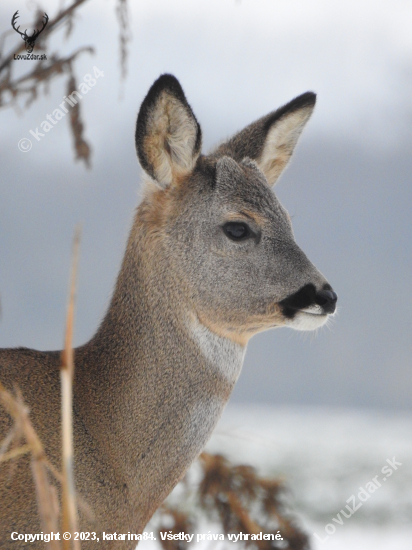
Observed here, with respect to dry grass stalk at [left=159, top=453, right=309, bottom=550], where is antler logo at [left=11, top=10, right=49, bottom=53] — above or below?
above

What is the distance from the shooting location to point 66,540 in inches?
120

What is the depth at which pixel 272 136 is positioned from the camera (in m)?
5.42

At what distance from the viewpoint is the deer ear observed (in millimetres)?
5336

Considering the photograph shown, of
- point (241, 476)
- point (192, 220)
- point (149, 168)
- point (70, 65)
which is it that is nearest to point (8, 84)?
point (70, 65)

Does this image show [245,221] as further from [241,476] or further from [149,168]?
[241,476]

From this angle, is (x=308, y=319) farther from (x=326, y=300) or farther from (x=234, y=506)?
(x=234, y=506)

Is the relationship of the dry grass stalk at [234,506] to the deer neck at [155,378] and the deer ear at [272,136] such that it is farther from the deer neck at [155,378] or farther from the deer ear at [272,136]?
the deer ear at [272,136]

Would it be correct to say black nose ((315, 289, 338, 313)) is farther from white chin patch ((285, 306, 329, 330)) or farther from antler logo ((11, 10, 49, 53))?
antler logo ((11, 10, 49, 53))

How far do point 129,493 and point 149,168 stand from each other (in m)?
1.94

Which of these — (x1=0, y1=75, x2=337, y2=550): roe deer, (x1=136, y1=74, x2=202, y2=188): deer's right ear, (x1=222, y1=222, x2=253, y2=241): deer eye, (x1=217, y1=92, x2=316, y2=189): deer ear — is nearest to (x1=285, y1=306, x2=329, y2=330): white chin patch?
(x1=0, y1=75, x2=337, y2=550): roe deer

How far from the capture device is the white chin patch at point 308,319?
436cm

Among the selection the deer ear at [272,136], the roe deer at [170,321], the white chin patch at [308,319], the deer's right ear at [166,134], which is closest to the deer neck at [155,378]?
the roe deer at [170,321]

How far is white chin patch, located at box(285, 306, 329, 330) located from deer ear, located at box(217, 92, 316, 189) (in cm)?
135

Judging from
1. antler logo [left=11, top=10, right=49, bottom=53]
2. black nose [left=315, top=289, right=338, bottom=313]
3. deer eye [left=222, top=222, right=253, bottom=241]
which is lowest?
black nose [left=315, top=289, right=338, bottom=313]
